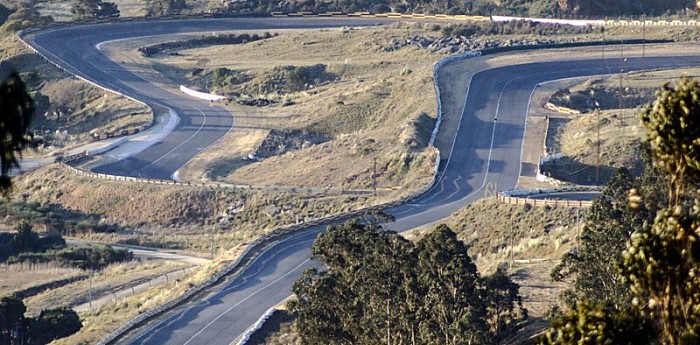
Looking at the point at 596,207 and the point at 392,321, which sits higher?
the point at 596,207

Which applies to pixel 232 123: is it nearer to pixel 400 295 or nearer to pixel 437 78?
pixel 437 78

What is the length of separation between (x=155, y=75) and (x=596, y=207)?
6218cm

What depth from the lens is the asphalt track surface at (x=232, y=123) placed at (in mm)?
35219

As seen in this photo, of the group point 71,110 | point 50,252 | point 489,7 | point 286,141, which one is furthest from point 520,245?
point 489,7

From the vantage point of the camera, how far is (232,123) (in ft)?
235

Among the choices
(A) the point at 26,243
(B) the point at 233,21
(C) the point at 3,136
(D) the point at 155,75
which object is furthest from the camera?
(B) the point at 233,21

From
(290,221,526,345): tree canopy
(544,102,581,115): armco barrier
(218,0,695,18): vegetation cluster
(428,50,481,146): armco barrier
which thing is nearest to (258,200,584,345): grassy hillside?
(290,221,526,345): tree canopy

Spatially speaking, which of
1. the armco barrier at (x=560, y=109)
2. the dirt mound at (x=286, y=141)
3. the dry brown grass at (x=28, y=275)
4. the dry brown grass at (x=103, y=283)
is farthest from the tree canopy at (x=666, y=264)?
the dirt mound at (x=286, y=141)

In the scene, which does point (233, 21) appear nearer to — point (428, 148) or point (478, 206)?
point (428, 148)

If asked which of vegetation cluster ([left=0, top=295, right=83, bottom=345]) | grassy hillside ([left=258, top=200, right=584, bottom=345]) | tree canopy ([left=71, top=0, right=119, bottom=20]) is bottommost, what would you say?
vegetation cluster ([left=0, top=295, right=83, bottom=345])

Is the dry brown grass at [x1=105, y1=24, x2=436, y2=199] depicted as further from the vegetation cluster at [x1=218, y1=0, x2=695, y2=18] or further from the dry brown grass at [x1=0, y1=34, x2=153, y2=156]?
the vegetation cluster at [x1=218, y1=0, x2=695, y2=18]

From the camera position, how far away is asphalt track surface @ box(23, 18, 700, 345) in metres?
35.2

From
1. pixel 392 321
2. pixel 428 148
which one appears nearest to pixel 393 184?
pixel 428 148

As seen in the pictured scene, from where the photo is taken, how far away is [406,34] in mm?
89562
